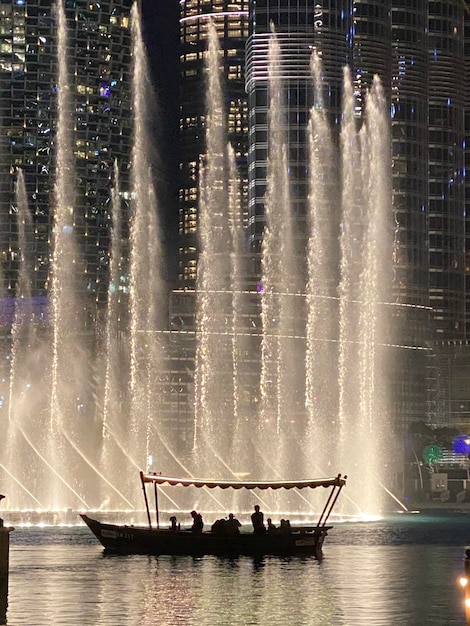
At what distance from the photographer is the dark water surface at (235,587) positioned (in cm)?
4438

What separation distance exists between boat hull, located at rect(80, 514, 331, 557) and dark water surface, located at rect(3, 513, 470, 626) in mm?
510

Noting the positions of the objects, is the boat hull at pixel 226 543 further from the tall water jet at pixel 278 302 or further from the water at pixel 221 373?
the tall water jet at pixel 278 302

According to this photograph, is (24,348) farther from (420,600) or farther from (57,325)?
(420,600)

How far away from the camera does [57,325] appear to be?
12706 cm

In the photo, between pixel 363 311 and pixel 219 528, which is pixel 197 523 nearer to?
pixel 219 528

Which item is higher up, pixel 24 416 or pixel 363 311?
pixel 363 311

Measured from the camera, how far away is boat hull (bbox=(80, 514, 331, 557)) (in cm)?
6538

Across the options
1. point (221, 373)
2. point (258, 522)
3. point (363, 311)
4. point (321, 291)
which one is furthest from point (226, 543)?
point (321, 291)

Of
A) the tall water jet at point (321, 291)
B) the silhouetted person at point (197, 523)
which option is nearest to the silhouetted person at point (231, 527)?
the silhouetted person at point (197, 523)

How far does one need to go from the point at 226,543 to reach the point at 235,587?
12.4 metres

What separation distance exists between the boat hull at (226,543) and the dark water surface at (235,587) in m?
0.51

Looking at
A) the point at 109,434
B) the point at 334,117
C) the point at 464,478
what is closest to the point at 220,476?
the point at 109,434

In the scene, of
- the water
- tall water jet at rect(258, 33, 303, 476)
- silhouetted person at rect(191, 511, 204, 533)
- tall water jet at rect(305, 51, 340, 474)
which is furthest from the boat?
tall water jet at rect(258, 33, 303, 476)

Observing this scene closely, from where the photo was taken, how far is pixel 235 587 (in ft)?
173
